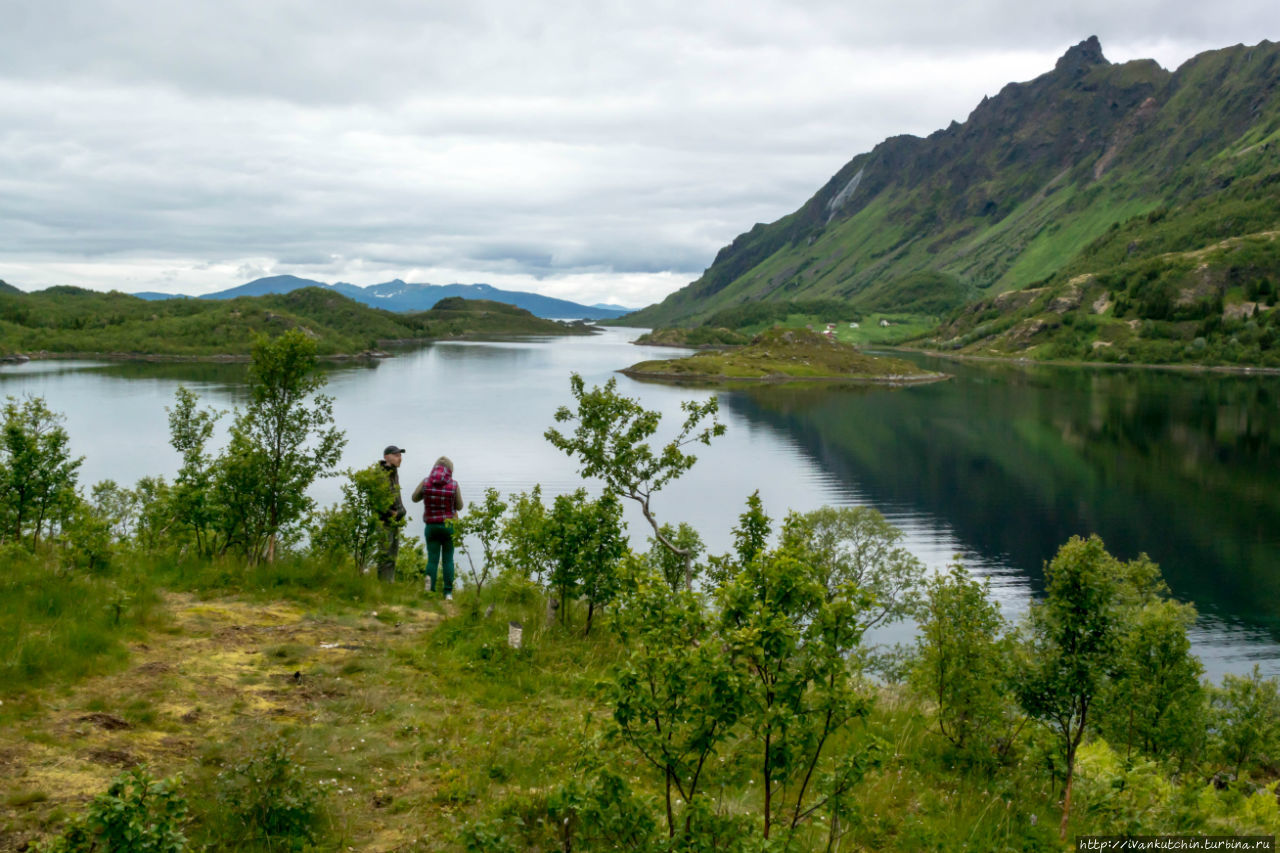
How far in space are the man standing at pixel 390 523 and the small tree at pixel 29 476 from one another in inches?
306

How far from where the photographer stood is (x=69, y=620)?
13.0 meters

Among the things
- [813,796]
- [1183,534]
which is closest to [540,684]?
[813,796]

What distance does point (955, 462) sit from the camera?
321 feet

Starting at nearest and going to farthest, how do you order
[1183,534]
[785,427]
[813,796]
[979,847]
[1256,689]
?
[979,847]
[813,796]
[1256,689]
[1183,534]
[785,427]

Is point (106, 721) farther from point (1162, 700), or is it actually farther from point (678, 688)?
point (1162, 700)

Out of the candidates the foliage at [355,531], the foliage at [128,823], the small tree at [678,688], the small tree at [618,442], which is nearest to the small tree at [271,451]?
the foliage at [355,531]

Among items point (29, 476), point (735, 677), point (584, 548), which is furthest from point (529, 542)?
point (29, 476)

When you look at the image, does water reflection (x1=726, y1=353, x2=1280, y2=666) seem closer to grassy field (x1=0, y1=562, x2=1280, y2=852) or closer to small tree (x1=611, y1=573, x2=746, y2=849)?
grassy field (x1=0, y1=562, x2=1280, y2=852)

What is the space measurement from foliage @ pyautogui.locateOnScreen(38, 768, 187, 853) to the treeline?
0.03m

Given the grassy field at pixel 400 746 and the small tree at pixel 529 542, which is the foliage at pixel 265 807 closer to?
the grassy field at pixel 400 746

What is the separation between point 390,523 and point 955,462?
90.0 meters

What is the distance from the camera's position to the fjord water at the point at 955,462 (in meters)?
60.1

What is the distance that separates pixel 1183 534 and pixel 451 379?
159451mm

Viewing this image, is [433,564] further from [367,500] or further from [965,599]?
[965,599]
